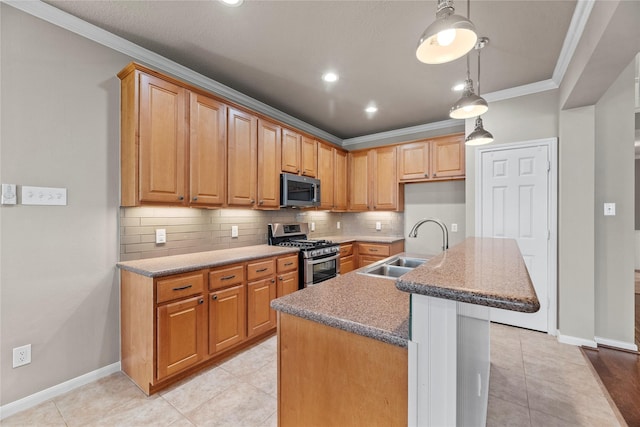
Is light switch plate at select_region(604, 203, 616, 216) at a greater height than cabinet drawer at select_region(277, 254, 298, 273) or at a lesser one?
greater

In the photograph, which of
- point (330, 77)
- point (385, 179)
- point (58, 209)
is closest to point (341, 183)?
point (385, 179)

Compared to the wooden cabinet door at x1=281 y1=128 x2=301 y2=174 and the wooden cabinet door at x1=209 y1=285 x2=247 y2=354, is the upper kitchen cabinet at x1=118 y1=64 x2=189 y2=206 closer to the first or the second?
the wooden cabinet door at x1=209 y1=285 x2=247 y2=354

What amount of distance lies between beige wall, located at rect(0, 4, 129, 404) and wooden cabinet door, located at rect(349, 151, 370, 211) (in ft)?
11.0

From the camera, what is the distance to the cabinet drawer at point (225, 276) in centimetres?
235

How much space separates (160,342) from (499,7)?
11.0 feet

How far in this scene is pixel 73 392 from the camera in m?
2.04

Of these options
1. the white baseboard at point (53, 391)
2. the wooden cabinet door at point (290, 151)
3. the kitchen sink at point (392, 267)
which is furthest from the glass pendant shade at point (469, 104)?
the white baseboard at point (53, 391)

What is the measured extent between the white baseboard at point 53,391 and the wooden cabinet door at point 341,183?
3.30 meters

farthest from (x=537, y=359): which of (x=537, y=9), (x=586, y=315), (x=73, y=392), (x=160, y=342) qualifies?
(x=73, y=392)

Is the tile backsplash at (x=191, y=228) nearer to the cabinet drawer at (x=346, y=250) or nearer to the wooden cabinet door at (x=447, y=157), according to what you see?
the cabinet drawer at (x=346, y=250)

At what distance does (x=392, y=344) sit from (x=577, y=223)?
2.94 metres

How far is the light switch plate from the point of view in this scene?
2.69 metres

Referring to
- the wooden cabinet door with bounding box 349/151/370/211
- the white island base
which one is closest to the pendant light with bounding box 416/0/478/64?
the white island base

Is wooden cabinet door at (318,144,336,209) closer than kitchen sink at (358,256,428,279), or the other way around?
kitchen sink at (358,256,428,279)
